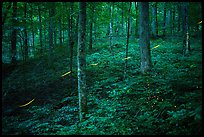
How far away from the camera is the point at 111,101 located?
10.1 meters

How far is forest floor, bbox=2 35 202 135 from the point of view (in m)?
6.69

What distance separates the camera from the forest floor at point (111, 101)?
6.69 meters

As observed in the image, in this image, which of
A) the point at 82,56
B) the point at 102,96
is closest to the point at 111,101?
the point at 102,96

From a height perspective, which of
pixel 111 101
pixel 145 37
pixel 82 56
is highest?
pixel 145 37

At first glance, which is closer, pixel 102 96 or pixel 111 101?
pixel 111 101

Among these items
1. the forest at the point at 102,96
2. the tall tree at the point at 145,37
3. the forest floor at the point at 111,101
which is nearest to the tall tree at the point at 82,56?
the forest at the point at 102,96

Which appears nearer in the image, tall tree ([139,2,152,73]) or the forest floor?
the forest floor

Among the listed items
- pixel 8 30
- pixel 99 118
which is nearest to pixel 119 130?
pixel 99 118

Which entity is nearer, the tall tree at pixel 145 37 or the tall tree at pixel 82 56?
the tall tree at pixel 82 56

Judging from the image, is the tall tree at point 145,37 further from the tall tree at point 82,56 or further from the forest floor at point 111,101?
the tall tree at point 82,56

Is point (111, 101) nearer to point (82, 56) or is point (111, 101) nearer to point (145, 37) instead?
point (82, 56)

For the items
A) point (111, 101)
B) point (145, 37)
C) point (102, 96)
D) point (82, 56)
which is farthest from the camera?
point (145, 37)

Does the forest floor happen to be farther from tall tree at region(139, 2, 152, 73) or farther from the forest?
tall tree at region(139, 2, 152, 73)

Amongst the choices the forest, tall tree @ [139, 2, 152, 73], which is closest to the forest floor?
the forest
